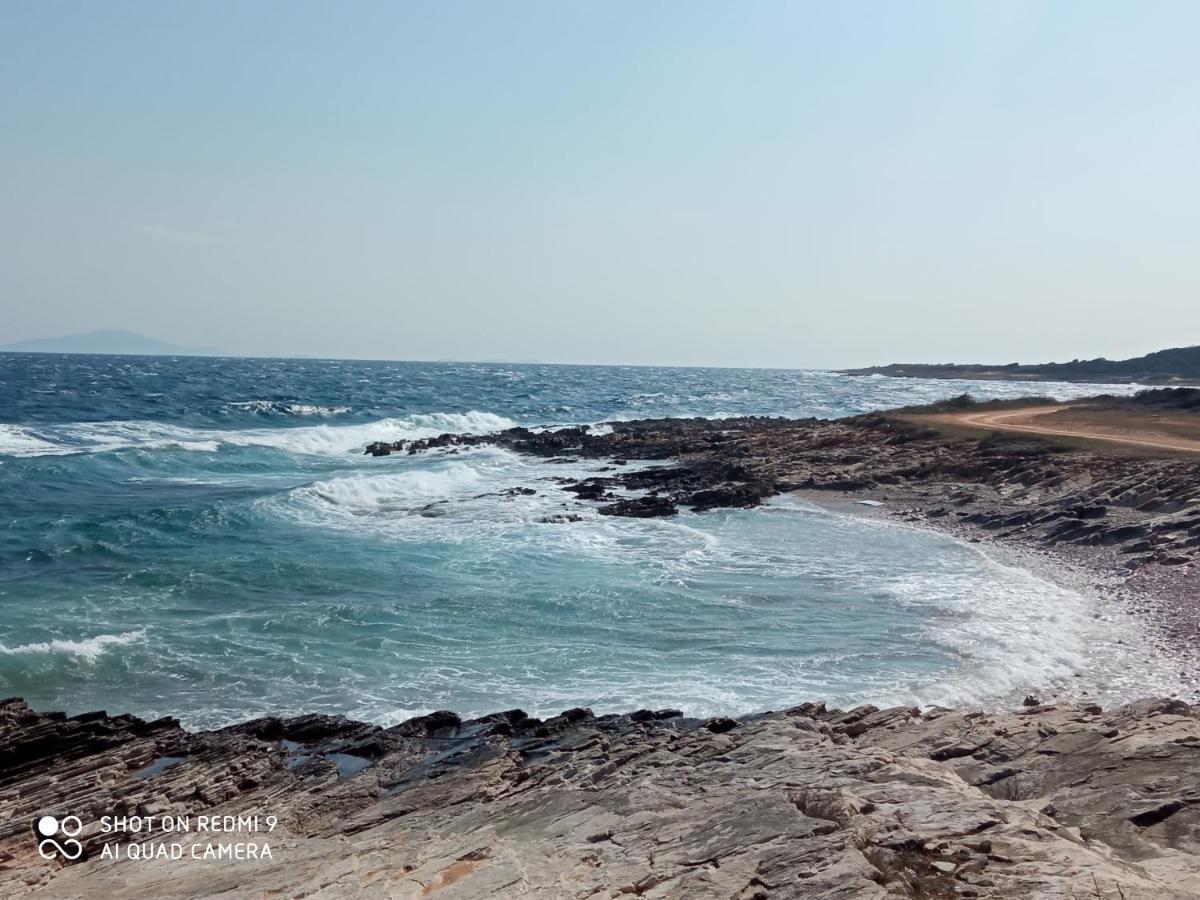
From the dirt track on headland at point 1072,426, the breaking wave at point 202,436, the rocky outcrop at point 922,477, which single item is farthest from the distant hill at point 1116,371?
the breaking wave at point 202,436

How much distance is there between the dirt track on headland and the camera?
3219 centimetres

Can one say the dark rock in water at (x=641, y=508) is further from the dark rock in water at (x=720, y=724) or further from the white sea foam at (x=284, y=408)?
the white sea foam at (x=284, y=408)

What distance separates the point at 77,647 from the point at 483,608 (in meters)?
6.90

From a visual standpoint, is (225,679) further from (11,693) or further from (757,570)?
(757,570)

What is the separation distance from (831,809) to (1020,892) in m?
1.55

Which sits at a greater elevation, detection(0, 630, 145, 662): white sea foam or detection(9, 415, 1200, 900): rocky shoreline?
detection(9, 415, 1200, 900): rocky shoreline

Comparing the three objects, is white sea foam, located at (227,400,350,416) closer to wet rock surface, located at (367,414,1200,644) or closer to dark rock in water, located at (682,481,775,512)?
wet rock surface, located at (367,414,1200,644)

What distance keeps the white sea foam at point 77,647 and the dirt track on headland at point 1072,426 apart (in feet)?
104

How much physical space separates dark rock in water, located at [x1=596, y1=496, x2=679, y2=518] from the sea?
88 cm

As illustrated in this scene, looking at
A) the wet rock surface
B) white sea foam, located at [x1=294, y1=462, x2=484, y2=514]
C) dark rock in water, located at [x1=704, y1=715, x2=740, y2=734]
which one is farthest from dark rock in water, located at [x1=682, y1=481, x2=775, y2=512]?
dark rock in water, located at [x1=704, y1=715, x2=740, y2=734]

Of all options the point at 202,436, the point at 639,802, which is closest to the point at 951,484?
the point at 639,802

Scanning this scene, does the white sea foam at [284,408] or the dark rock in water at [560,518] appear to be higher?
the white sea foam at [284,408]

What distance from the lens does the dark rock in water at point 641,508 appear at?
27.1 meters

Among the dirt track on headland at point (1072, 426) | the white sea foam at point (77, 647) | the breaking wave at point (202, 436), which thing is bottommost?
the white sea foam at point (77, 647)
